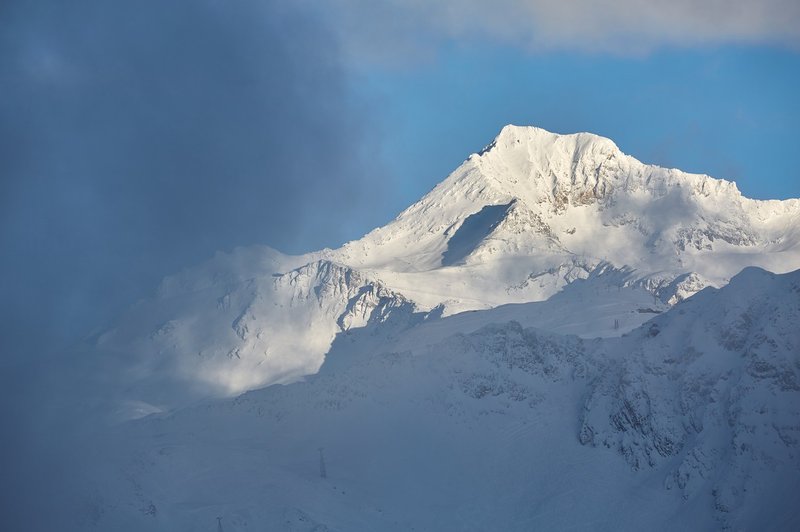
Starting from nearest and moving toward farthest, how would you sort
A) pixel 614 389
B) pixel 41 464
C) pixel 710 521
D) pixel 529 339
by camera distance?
Result: pixel 710 521, pixel 41 464, pixel 614 389, pixel 529 339

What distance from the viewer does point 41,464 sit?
137625 mm

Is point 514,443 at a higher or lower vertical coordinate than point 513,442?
lower

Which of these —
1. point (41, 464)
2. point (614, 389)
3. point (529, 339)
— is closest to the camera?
point (41, 464)

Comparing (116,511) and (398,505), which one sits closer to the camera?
(116,511)

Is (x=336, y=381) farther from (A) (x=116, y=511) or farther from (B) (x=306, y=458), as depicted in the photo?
(A) (x=116, y=511)

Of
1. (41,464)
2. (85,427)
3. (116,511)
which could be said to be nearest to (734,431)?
(116,511)

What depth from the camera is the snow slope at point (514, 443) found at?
432 ft

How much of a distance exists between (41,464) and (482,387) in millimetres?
47709

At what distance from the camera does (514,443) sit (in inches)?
5812

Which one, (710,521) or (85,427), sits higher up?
(85,427)

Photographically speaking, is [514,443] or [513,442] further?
[513,442]

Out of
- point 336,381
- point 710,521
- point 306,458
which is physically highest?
point 336,381

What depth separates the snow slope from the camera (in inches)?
5182

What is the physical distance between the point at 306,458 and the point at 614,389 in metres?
33.1
